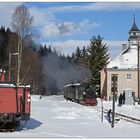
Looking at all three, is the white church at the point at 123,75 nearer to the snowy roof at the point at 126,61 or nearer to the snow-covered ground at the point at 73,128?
the snowy roof at the point at 126,61

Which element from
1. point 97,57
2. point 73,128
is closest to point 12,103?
point 73,128

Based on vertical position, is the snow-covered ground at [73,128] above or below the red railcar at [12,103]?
below

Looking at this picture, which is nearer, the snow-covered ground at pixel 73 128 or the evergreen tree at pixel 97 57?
the snow-covered ground at pixel 73 128

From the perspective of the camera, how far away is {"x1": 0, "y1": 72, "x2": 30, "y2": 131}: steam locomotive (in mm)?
21375

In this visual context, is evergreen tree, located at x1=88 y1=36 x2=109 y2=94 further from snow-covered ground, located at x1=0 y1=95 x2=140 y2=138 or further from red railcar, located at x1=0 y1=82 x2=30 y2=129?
red railcar, located at x1=0 y1=82 x2=30 y2=129

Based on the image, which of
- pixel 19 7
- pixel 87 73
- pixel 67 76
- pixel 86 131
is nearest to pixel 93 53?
pixel 87 73

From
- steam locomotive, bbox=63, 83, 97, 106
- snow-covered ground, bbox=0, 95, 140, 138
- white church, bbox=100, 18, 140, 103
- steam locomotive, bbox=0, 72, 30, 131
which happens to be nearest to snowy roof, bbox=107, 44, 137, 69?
white church, bbox=100, 18, 140, 103

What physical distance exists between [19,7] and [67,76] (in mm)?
76305

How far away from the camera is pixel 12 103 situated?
21594 millimetres

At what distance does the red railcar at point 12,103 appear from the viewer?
842 inches

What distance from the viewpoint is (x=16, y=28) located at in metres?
55.5

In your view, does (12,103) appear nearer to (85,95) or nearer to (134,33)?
(85,95)

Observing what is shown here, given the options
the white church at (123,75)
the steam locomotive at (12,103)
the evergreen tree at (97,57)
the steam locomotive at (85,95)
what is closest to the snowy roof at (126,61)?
the white church at (123,75)

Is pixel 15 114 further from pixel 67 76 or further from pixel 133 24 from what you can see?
pixel 67 76
